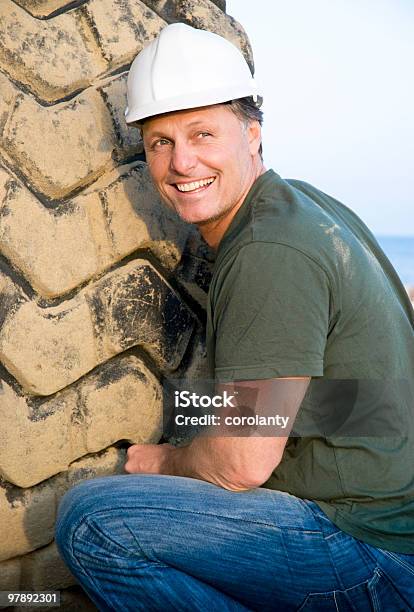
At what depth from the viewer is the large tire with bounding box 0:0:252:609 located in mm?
1972

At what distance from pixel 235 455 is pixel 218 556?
214 mm

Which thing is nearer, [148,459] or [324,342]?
[324,342]

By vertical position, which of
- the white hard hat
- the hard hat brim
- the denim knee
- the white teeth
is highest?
the white hard hat

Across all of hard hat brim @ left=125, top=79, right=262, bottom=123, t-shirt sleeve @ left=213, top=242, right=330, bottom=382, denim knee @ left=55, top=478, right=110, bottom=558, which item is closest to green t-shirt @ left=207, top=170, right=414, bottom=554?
t-shirt sleeve @ left=213, top=242, right=330, bottom=382

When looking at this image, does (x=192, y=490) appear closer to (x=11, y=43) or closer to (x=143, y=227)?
(x=143, y=227)

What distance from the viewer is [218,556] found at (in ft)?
6.60

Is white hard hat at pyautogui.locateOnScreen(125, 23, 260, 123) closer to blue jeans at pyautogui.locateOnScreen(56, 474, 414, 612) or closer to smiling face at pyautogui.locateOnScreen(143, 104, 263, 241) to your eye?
smiling face at pyautogui.locateOnScreen(143, 104, 263, 241)

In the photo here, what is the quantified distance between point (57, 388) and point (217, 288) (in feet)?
1.28

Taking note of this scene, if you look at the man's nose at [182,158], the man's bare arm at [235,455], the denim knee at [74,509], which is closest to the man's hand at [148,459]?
the man's bare arm at [235,455]

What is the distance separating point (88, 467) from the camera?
85.4 inches

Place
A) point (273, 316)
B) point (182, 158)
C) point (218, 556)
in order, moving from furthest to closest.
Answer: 1. point (182, 158)
2. point (218, 556)
3. point (273, 316)

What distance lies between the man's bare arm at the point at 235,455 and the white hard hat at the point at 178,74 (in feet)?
2.01

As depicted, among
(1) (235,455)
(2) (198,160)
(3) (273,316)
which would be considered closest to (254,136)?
(2) (198,160)

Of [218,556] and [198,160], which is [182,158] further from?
[218,556]
